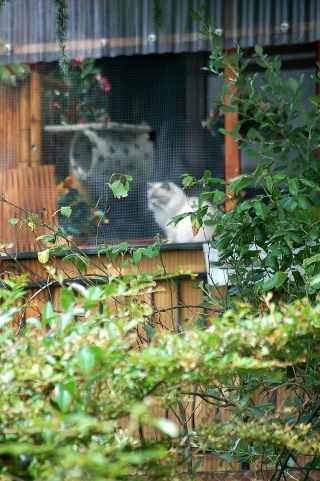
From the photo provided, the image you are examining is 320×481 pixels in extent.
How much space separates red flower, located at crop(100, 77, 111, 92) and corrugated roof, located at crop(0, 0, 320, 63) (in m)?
0.17

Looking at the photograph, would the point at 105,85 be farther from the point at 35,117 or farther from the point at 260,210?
the point at 260,210

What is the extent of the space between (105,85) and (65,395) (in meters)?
3.97

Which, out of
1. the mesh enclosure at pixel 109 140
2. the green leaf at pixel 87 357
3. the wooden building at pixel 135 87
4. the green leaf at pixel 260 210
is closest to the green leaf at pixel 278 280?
the green leaf at pixel 260 210

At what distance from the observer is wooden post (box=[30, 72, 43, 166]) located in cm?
496

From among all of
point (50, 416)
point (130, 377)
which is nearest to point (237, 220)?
point (130, 377)

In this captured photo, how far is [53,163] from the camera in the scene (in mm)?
4969

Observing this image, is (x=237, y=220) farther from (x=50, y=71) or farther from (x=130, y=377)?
(x=50, y=71)

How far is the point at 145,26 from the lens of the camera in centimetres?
483

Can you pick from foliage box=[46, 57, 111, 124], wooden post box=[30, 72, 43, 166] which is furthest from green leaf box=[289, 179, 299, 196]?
wooden post box=[30, 72, 43, 166]

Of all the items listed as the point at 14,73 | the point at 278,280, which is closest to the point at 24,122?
the point at 14,73

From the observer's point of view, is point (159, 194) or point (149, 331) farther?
point (159, 194)

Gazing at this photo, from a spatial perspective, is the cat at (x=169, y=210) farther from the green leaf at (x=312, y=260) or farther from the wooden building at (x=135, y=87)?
the green leaf at (x=312, y=260)

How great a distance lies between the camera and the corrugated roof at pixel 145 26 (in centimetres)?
472

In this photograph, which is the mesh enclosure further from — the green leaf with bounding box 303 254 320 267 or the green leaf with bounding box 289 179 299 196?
the green leaf with bounding box 303 254 320 267
